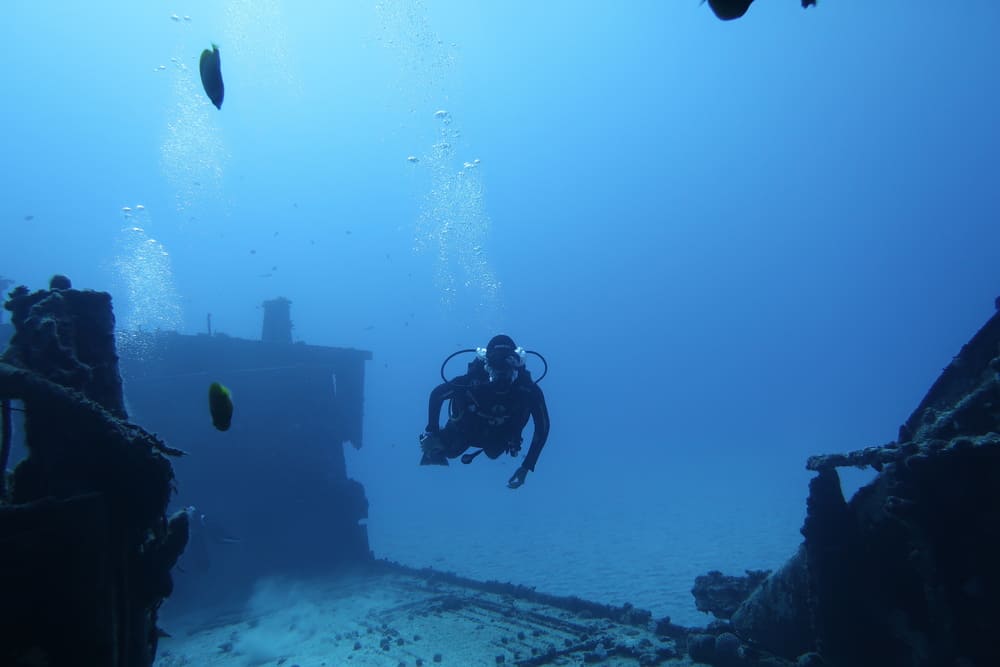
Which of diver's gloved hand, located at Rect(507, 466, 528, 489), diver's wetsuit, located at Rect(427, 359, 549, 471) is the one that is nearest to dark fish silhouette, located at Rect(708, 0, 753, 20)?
diver's wetsuit, located at Rect(427, 359, 549, 471)

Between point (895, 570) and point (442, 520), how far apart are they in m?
60.6

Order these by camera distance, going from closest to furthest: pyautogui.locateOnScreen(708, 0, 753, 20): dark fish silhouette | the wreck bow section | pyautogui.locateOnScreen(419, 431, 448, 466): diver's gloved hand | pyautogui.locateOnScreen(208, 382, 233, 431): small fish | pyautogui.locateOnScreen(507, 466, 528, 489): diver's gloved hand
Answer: pyautogui.locateOnScreen(708, 0, 753, 20): dark fish silhouette
pyautogui.locateOnScreen(208, 382, 233, 431): small fish
pyautogui.locateOnScreen(507, 466, 528, 489): diver's gloved hand
pyautogui.locateOnScreen(419, 431, 448, 466): diver's gloved hand
the wreck bow section

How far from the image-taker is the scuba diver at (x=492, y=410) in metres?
7.18

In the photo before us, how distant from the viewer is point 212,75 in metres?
4.09

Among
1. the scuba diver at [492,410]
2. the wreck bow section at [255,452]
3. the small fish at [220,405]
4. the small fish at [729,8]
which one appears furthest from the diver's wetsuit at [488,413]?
the wreck bow section at [255,452]

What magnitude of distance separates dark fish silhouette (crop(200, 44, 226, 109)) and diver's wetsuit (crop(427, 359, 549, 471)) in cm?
431

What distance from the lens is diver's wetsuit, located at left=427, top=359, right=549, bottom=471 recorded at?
7.18m

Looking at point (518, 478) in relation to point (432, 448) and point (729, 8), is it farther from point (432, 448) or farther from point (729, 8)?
point (729, 8)

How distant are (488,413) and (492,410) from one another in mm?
68

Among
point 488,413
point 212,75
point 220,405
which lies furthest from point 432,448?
point 212,75

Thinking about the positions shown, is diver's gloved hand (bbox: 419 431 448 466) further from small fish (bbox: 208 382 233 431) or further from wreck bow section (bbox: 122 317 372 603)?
wreck bow section (bbox: 122 317 372 603)

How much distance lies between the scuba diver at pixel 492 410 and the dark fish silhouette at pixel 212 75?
13.4 feet

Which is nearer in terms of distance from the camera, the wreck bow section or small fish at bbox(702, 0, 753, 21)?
small fish at bbox(702, 0, 753, 21)

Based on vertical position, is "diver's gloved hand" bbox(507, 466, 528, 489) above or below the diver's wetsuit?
below
